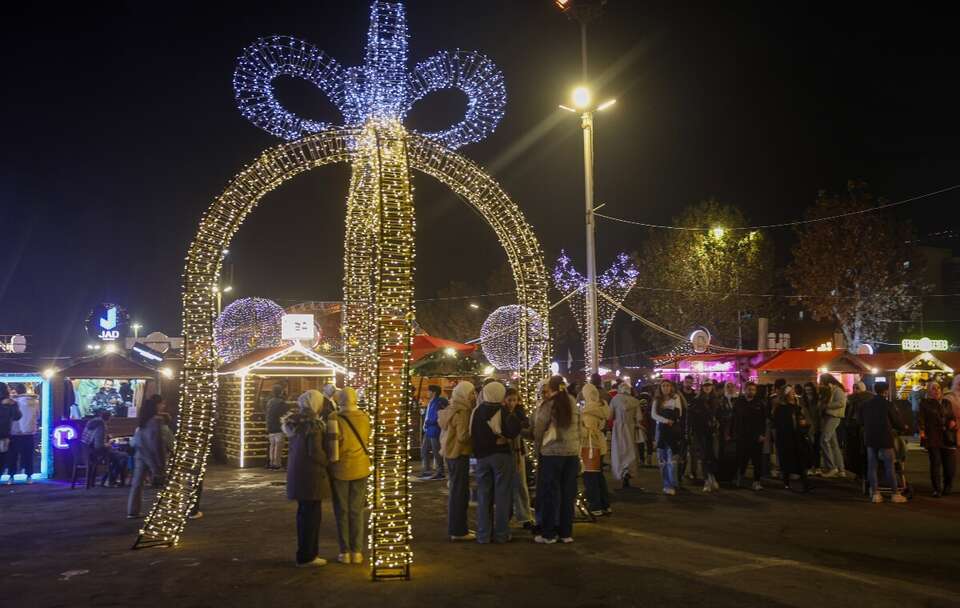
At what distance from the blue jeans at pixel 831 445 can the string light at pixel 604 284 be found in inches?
507

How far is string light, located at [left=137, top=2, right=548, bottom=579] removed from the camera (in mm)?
7590

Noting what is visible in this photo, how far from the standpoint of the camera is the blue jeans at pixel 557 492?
8508mm

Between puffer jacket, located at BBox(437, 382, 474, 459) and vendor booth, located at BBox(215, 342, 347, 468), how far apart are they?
806cm

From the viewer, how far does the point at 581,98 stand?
18000mm

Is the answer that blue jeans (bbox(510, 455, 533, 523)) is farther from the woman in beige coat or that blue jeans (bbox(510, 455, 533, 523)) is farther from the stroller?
the stroller

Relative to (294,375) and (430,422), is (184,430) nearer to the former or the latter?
(430,422)

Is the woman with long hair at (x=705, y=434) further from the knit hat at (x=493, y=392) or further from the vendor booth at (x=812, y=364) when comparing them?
the vendor booth at (x=812, y=364)

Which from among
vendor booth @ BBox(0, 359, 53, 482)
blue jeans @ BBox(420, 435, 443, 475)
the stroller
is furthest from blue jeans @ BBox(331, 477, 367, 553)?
vendor booth @ BBox(0, 359, 53, 482)

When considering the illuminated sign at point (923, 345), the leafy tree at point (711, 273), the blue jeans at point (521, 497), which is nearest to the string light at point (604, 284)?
the leafy tree at point (711, 273)

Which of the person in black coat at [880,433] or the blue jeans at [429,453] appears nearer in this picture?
the person in black coat at [880,433]

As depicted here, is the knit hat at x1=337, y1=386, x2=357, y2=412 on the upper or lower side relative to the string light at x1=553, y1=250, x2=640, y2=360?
lower

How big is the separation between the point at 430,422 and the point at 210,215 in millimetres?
6731

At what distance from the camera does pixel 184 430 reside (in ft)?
28.7

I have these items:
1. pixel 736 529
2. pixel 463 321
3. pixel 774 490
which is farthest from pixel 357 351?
pixel 463 321
